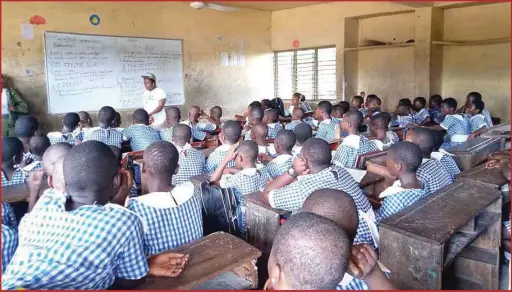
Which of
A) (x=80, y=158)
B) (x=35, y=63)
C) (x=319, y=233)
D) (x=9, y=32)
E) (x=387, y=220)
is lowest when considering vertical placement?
(x=387, y=220)

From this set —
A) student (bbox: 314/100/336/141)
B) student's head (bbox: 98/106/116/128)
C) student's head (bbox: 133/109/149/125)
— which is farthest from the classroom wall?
student (bbox: 314/100/336/141)

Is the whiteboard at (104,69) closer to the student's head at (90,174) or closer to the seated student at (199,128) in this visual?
the seated student at (199,128)

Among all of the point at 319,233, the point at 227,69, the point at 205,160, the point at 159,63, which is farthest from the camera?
the point at 227,69

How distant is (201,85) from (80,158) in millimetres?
6915

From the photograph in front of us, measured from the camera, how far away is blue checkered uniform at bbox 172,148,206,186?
3330 millimetres

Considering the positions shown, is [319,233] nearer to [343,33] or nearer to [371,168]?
[371,168]

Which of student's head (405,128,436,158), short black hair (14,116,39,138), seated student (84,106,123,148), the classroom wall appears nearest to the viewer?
student's head (405,128,436,158)

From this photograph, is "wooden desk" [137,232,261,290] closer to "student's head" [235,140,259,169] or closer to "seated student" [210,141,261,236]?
"seated student" [210,141,261,236]

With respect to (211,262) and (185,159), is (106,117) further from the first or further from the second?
(211,262)

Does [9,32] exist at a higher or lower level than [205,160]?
higher

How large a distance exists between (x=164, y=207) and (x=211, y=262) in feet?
1.31

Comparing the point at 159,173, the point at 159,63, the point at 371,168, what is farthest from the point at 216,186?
the point at 159,63

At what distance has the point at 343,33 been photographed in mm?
8266

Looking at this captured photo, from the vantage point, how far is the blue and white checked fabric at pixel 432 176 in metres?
2.55
